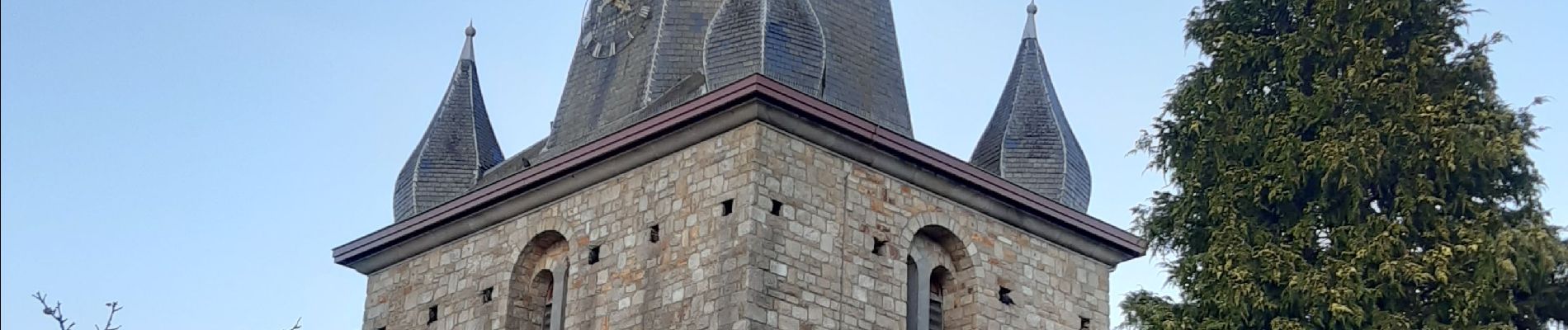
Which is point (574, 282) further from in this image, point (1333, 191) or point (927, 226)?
point (1333, 191)

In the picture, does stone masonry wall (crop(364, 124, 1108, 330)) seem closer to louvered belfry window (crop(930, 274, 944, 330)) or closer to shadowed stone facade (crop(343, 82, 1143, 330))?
shadowed stone facade (crop(343, 82, 1143, 330))

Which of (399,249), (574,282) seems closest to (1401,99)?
(574,282)

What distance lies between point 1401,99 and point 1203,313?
2.67 m

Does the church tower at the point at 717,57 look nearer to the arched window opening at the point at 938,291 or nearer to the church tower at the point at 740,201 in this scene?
the church tower at the point at 740,201

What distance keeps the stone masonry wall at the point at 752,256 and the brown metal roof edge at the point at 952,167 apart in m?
0.32

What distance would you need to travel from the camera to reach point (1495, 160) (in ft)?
70.4

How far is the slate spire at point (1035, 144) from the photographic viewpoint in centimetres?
2639

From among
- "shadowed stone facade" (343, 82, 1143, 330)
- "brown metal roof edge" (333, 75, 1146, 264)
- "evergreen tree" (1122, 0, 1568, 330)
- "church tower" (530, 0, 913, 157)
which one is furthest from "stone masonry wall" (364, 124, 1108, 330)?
"evergreen tree" (1122, 0, 1568, 330)

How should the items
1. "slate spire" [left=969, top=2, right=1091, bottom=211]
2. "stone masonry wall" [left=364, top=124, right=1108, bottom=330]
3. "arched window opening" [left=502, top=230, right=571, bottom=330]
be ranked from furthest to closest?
"slate spire" [left=969, top=2, right=1091, bottom=211], "arched window opening" [left=502, top=230, right=571, bottom=330], "stone masonry wall" [left=364, top=124, right=1108, bottom=330]

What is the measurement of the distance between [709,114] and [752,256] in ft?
5.78

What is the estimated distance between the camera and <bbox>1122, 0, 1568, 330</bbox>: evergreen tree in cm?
2106

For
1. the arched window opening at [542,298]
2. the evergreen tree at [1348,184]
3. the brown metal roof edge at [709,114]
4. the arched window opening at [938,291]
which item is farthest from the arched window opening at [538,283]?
the evergreen tree at [1348,184]

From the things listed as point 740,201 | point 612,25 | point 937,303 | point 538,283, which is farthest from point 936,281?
point 612,25

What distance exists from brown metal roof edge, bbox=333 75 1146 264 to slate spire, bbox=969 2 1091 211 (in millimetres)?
455
